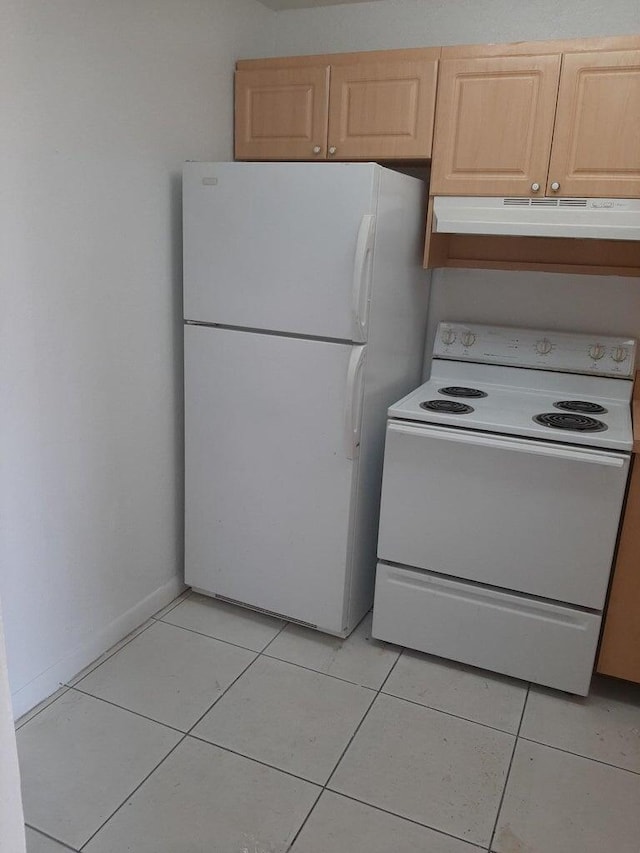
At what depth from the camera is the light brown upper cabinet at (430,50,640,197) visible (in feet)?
6.83

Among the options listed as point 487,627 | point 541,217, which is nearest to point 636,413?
point 541,217

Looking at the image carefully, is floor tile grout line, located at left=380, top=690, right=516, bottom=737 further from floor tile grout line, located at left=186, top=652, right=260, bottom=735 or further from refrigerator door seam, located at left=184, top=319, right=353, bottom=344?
refrigerator door seam, located at left=184, top=319, right=353, bottom=344

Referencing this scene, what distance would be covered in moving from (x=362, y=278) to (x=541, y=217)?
63 cm

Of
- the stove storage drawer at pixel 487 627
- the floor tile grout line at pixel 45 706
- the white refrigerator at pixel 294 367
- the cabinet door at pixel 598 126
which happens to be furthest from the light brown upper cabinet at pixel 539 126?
the floor tile grout line at pixel 45 706

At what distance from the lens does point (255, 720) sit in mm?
2107

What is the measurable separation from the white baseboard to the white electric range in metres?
0.86

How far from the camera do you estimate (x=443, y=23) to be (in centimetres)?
252

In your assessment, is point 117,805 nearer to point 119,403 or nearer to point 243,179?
point 119,403

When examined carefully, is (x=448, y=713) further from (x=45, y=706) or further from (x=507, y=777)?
(x=45, y=706)

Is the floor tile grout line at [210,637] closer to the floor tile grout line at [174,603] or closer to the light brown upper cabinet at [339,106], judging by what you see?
the floor tile grout line at [174,603]

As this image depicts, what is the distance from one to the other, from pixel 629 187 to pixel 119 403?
1.79 m

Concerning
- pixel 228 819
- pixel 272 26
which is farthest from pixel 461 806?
pixel 272 26

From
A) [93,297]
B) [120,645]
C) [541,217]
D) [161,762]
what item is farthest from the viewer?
[120,645]

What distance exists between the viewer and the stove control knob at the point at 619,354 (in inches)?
98.0
